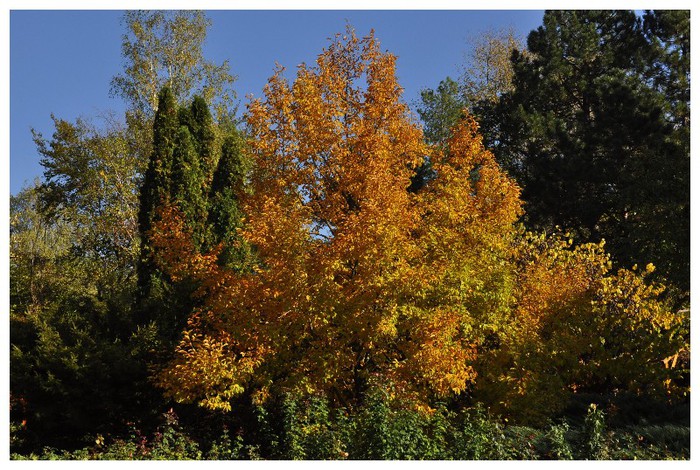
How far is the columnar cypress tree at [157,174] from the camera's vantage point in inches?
613

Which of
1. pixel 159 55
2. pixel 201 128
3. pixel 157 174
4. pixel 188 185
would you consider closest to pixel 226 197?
pixel 188 185

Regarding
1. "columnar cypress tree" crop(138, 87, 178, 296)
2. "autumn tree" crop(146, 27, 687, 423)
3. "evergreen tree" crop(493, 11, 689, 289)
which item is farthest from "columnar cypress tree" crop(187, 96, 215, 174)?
"evergreen tree" crop(493, 11, 689, 289)

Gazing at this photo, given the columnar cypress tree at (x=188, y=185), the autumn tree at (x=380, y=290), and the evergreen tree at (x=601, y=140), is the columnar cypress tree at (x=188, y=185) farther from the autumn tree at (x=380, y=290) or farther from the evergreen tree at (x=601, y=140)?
the evergreen tree at (x=601, y=140)

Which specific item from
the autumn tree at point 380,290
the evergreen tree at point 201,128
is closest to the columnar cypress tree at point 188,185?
the evergreen tree at point 201,128

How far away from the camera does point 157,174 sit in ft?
53.1

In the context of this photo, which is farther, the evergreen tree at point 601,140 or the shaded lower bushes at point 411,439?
the evergreen tree at point 601,140

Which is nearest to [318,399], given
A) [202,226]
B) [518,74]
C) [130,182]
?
[202,226]

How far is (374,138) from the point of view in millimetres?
10906

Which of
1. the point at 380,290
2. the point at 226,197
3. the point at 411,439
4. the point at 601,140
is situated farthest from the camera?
the point at 601,140

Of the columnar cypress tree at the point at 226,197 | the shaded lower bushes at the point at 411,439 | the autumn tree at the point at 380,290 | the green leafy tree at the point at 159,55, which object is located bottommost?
the shaded lower bushes at the point at 411,439

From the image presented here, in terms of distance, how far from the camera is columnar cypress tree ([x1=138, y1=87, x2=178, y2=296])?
51.1 feet

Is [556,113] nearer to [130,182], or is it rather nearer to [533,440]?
[130,182]

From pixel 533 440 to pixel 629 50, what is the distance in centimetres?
1723

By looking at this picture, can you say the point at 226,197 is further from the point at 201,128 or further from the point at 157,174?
the point at 201,128
